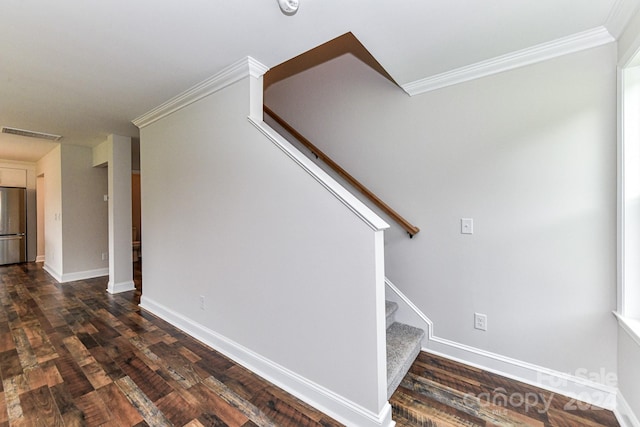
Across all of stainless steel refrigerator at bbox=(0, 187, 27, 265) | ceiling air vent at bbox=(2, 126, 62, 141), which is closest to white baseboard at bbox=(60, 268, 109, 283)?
ceiling air vent at bbox=(2, 126, 62, 141)

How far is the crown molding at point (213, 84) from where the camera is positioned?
2105mm

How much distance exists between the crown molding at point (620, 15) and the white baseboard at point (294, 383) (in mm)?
2508

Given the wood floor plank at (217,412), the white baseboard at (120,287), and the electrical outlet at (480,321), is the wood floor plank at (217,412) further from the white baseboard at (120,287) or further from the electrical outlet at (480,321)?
the white baseboard at (120,287)

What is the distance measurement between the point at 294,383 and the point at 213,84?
243 centimetres

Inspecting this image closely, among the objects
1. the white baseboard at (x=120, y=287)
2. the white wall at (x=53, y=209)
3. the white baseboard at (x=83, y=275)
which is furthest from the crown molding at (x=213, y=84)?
the white baseboard at (x=83, y=275)

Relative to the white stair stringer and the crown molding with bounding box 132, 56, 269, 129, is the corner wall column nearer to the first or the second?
the crown molding with bounding box 132, 56, 269, 129

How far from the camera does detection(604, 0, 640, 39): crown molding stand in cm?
143

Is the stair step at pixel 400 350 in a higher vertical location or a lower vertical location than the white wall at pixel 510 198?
lower

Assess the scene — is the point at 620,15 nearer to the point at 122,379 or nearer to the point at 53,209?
the point at 122,379

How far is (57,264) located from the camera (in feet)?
15.8

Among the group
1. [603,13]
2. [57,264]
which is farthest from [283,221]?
[57,264]

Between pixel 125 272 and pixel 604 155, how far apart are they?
5.38 m

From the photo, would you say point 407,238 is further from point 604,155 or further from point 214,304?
point 214,304

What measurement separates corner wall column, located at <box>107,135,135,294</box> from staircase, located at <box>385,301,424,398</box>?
Result: 387cm
